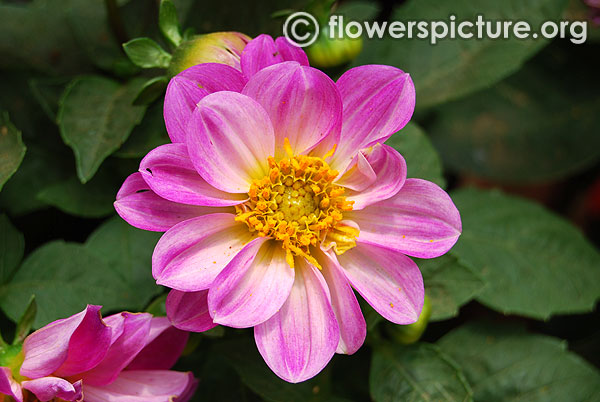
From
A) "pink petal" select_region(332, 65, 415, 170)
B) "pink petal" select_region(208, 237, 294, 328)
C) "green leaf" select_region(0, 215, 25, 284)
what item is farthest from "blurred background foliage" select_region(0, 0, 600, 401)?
"pink petal" select_region(332, 65, 415, 170)

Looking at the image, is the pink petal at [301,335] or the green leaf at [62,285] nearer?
the pink petal at [301,335]

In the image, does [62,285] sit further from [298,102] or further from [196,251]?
[298,102]

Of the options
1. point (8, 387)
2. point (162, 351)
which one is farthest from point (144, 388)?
point (8, 387)

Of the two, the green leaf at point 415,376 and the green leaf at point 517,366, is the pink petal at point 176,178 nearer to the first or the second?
the green leaf at point 415,376

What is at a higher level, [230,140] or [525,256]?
[230,140]

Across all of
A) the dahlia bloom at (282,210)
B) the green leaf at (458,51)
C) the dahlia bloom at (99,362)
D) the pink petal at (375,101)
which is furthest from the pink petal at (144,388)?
the green leaf at (458,51)

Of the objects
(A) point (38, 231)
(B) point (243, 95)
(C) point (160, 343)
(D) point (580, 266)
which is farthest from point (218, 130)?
(D) point (580, 266)
